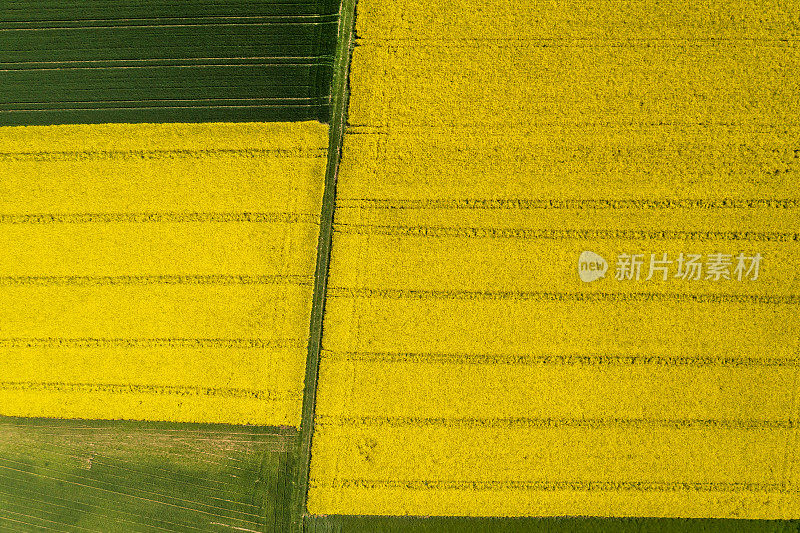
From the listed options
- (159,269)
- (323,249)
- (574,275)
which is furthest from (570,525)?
(159,269)

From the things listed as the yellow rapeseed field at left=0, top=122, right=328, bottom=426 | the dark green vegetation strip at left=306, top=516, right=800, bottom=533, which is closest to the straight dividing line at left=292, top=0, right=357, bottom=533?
the yellow rapeseed field at left=0, top=122, right=328, bottom=426

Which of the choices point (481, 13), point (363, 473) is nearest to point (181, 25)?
point (481, 13)

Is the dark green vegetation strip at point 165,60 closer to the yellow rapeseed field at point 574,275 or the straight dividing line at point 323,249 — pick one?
the straight dividing line at point 323,249

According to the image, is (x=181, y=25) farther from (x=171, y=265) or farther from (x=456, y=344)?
(x=456, y=344)

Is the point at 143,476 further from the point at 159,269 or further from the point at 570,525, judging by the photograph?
the point at 570,525

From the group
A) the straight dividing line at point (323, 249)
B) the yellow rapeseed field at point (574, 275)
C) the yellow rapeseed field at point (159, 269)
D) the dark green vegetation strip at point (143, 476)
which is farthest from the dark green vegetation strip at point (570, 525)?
the yellow rapeseed field at point (159, 269)

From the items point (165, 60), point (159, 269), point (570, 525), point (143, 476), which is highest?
point (165, 60)
